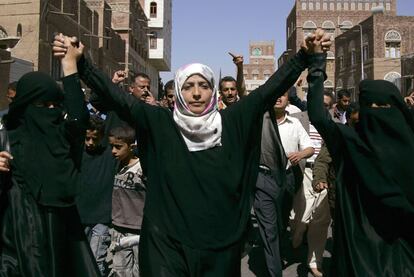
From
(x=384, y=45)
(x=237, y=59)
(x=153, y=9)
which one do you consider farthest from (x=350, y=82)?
(x=237, y=59)

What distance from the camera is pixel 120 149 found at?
3.97 metres

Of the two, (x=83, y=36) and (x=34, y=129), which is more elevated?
(x=83, y=36)

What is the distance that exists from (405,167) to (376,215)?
0.29m

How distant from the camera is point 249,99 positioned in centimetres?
269

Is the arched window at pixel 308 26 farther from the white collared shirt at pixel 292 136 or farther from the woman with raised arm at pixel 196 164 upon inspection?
the woman with raised arm at pixel 196 164

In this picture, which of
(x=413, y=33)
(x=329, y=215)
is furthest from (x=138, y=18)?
(x=329, y=215)

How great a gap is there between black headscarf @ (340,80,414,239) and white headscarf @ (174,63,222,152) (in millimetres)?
752

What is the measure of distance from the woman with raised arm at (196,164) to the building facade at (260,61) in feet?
313

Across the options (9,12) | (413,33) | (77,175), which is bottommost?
(77,175)

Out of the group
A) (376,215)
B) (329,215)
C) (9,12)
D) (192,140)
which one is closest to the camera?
(192,140)

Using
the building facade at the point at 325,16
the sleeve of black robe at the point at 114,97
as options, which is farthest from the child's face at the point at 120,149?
the building facade at the point at 325,16

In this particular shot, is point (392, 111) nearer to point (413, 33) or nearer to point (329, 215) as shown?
point (329, 215)

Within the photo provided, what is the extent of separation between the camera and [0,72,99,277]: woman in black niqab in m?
2.99

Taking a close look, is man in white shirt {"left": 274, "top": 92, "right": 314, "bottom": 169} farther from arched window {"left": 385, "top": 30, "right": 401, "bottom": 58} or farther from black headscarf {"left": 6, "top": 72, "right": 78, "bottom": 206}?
arched window {"left": 385, "top": 30, "right": 401, "bottom": 58}
